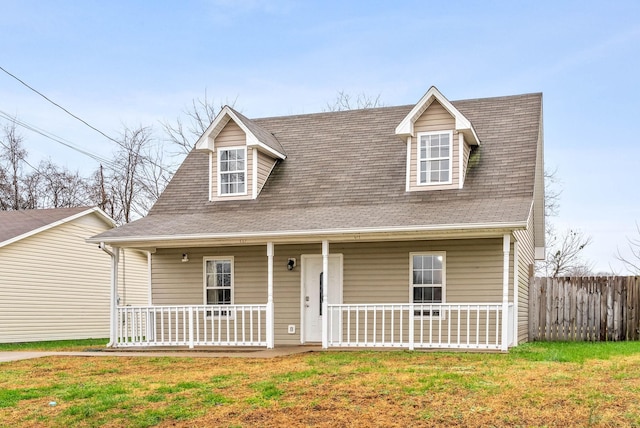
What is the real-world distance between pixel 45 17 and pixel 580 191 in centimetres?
2032

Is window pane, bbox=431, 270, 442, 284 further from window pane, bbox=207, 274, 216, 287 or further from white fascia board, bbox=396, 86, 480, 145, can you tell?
Result: window pane, bbox=207, 274, 216, 287

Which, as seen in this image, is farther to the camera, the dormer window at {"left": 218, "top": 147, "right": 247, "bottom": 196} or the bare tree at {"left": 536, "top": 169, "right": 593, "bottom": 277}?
the bare tree at {"left": 536, "top": 169, "right": 593, "bottom": 277}

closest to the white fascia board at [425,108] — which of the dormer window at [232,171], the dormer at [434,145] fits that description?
the dormer at [434,145]

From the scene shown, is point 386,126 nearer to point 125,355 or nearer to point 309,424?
point 125,355

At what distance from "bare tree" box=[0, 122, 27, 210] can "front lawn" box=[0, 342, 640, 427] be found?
26.7 metres

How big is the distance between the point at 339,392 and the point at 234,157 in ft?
31.6

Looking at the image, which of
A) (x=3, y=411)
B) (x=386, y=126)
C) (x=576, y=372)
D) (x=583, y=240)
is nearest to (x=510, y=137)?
(x=386, y=126)

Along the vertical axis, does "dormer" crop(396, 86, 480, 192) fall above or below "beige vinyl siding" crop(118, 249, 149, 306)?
above

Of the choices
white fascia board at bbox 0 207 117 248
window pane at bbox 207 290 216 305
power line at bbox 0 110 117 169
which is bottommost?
window pane at bbox 207 290 216 305

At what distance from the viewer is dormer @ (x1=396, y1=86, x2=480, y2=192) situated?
15.0m

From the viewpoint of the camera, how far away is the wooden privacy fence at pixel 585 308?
1628 centimetres

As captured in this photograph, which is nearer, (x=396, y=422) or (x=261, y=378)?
(x=396, y=422)

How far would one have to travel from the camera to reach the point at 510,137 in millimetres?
15836

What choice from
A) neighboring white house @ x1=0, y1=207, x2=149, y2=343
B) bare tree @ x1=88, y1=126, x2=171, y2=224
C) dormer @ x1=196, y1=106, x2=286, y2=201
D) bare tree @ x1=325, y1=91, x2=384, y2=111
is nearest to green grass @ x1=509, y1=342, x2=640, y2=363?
dormer @ x1=196, y1=106, x2=286, y2=201
